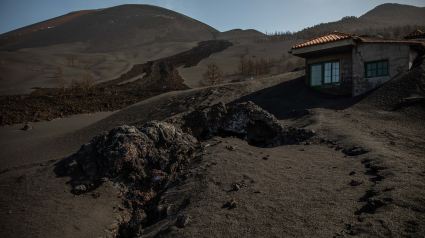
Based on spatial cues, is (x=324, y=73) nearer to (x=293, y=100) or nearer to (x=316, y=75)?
(x=316, y=75)

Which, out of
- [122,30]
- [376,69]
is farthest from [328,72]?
[122,30]

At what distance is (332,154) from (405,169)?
4.70 feet

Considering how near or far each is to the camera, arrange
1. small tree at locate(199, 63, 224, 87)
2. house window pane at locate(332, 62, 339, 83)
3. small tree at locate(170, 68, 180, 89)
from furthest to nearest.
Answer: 1. small tree at locate(170, 68, 180, 89)
2. small tree at locate(199, 63, 224, 87)
3. house window pane at locate(332, 62, 339, 83)

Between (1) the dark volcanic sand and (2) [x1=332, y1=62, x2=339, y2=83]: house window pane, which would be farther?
(2) [x1=332, y1=62, x2=339, y2=83]: house window pane

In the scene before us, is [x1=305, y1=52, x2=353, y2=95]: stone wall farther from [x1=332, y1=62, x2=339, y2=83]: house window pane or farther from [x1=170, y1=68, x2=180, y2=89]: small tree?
[x1=170, y1=68, x2=180, y2=89]: small tree

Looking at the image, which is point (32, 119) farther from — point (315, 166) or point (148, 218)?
point (315, 166)

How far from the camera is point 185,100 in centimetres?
1252

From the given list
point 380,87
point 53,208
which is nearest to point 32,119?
point 53,208

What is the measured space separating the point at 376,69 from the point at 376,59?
0.43m

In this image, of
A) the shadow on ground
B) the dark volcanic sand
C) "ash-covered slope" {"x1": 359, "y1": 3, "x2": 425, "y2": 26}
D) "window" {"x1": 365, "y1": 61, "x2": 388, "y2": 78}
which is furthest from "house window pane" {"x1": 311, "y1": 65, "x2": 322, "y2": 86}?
"ash-covered slope" {"x1": 359, "y1": 3, "x2": 425, "y2": 26}

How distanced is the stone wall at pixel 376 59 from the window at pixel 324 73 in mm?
989

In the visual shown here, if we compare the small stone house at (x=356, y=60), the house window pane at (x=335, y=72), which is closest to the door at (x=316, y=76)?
the small stone house at (x=356, y=60)

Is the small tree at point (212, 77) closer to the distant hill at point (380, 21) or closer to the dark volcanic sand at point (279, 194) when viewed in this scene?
the dark volcanic sand at point (279, 194)

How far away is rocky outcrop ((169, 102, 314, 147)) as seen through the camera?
6.49 meters
